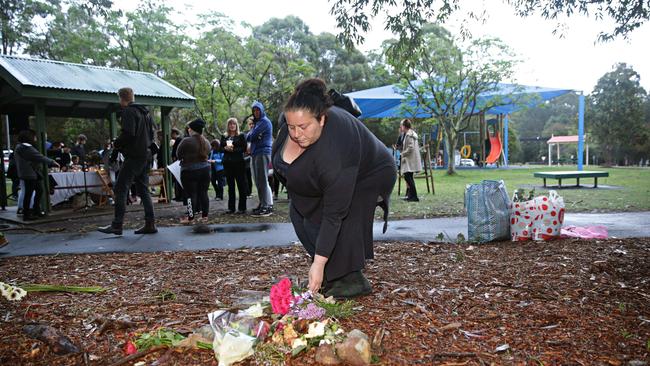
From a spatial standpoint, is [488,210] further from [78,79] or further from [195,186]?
[78,79]

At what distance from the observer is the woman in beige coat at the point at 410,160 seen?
10977 millimetres

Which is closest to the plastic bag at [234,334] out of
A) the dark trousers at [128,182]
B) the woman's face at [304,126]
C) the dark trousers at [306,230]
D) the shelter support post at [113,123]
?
the dark trousers at [306,230]

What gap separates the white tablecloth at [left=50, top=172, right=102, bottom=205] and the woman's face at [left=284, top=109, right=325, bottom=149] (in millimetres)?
9594

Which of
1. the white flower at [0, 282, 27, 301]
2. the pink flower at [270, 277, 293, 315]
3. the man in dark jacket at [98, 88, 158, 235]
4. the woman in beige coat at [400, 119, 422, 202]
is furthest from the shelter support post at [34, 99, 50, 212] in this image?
the pink flower at [270, 277, 293, 315]

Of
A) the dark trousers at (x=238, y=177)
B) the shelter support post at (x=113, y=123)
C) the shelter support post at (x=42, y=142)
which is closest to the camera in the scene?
the dark trousers at (x=238, y=177)

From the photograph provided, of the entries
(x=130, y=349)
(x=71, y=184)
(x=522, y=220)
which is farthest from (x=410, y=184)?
(x=130, y=349)

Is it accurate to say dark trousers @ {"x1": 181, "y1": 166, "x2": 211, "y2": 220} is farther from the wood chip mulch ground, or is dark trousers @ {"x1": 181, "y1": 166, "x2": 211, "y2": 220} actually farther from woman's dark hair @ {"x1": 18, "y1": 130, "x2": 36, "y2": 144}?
woman's dark hair @ {"x1": 18, "y1": 130, "x2": 36, "y2": 144}

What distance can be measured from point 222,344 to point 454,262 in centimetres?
306

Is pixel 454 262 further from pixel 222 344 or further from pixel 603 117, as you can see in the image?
pixel 603 117

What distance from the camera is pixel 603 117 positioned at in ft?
122

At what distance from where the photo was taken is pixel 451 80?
20766 mm

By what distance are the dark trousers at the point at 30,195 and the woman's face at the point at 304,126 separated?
28.2ft

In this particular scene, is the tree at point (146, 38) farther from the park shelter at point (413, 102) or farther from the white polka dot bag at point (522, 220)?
the white polka dot bag at point (522, 220)

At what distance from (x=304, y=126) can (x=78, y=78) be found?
9.76m
